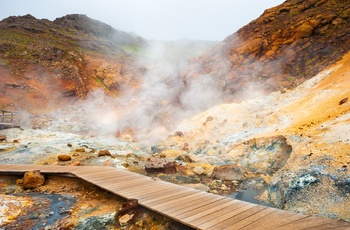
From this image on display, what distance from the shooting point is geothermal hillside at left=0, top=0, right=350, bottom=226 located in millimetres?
5586

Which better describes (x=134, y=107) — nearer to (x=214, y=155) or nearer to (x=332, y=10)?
(x=214, y=155)

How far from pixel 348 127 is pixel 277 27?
14735mm

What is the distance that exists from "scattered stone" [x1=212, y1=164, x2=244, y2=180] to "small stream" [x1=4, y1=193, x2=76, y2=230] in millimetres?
3868

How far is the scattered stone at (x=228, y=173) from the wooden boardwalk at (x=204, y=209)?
94.1 inches

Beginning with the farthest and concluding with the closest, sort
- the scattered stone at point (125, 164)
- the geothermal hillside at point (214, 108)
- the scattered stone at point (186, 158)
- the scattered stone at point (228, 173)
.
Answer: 1. the scattered stone at point (186, 158)
2. the scattered stone at point (125, 164)
3. the scattered stone at point (228, 173)
4. the geothermal hillside at point (214, 108)

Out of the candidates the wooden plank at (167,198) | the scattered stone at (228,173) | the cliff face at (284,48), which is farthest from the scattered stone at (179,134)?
the wooden plank at (167,198)

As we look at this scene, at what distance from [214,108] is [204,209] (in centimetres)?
1106

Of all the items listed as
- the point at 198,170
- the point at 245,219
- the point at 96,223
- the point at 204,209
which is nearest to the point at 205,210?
the point at 204,209

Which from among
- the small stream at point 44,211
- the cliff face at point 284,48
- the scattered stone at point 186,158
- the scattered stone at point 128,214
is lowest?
the scattered stone at point 186,158

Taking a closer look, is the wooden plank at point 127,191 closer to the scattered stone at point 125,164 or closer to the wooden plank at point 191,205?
the wooden plank at point 191,205

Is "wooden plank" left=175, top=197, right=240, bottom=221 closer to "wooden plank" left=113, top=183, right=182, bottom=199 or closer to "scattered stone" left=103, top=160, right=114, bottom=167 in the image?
"wooden plank" left=113, top=183, right=182, bottom=199

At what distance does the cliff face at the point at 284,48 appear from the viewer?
14250mm

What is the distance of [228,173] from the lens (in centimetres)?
664

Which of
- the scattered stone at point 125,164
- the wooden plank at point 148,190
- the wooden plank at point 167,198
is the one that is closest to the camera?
the wooden plank at point 167,198
